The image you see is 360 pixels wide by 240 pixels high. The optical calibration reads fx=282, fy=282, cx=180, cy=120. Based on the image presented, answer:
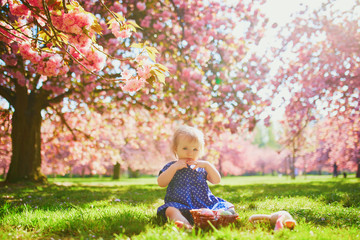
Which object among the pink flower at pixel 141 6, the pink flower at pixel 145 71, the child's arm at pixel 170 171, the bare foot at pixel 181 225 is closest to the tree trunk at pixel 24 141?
the pink flower at pixel 141 6

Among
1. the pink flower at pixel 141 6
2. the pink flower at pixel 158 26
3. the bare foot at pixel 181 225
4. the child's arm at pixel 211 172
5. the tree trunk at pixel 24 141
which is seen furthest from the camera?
the tree trunk at pixel 24 141

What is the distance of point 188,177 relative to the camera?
3299mm

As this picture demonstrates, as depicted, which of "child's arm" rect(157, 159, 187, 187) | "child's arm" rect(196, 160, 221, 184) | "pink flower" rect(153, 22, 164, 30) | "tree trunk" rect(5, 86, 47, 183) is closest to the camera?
"child's arm" rect(157, 159, 187, 187)

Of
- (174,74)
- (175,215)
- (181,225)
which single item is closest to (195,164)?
(175,215)

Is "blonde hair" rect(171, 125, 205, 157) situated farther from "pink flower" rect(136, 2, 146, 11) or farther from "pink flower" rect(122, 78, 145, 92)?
"pink flower" rect(136, 2, 146, 11)

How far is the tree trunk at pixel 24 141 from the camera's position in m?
9.21

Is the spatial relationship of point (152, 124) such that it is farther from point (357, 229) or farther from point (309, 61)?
point (357, 229)

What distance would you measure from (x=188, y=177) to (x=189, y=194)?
213 mm

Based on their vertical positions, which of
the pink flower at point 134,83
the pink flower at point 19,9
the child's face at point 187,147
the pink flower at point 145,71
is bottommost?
the child's face at point 187,147

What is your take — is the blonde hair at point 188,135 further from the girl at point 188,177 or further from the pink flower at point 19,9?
the pink flower at point 19,9

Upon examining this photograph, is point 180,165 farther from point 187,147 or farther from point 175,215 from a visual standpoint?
point 175,215

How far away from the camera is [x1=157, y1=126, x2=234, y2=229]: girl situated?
3.11 metres

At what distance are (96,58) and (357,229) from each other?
338 centimetres

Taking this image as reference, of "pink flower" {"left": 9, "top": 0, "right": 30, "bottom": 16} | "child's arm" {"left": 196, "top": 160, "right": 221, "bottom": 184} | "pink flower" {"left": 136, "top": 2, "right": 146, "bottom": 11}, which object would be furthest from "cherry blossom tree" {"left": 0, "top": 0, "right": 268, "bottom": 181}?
"child's arm" {"left": 196, "top": 160, "right": 221, "bottom": 184}
